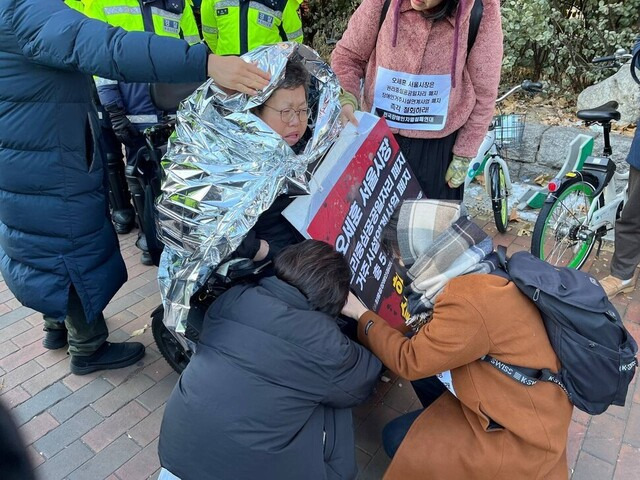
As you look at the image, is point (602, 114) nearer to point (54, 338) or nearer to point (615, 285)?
point (615, 285)

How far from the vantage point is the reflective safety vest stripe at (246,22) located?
149 inches

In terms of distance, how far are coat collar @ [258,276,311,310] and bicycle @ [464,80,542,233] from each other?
101 inches

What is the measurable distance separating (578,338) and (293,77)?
1299mm

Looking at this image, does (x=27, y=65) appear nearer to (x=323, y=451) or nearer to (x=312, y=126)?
(x=312, y=126)

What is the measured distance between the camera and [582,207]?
12.0 ft

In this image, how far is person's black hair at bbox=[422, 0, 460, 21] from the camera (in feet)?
7.16

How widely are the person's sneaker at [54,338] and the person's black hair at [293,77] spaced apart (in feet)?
5.91

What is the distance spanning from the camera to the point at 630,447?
2.29 meters

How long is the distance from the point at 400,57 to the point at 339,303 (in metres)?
1.32

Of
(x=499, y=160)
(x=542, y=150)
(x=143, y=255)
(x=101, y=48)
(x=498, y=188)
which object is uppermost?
(x=101, y=48)

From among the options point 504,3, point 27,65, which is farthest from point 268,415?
point 504,3

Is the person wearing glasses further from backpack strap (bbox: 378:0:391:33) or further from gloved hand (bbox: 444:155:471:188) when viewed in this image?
gloved hand (bbox: 444:155:471:188)

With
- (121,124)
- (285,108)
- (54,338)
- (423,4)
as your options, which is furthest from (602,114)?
(54,338)

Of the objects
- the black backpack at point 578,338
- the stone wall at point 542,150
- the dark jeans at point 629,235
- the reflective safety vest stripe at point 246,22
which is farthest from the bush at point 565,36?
the black backpack at point 578,338
